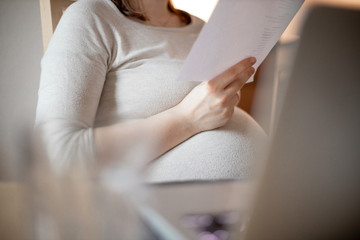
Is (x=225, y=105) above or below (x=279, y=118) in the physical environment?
below

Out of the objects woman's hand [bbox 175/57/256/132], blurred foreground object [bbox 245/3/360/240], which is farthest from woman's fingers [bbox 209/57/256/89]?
blurred foreground object [bbox 245/3/360/240]

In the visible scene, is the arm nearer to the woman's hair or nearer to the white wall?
the woman's hair

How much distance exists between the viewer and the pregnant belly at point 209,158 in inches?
23.7

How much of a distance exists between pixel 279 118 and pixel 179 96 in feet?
1.72

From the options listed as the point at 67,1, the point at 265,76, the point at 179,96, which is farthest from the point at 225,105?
the point at 265,76

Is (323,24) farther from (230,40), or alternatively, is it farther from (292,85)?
(230,40)

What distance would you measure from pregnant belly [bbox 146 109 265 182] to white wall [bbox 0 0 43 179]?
0.59m

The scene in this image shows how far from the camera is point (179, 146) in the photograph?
2.12 ft

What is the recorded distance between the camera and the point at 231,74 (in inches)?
23.3

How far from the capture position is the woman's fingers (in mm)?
582

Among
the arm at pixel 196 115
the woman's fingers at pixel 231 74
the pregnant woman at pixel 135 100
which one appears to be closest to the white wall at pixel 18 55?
the pregnant woman at pixel 135 100

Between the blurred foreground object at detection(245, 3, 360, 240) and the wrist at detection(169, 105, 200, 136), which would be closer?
the blurred foreground object at detection(245, 3, 360, 240)

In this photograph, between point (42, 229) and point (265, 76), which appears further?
point (265, 76)

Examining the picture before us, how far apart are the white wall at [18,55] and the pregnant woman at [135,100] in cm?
36
